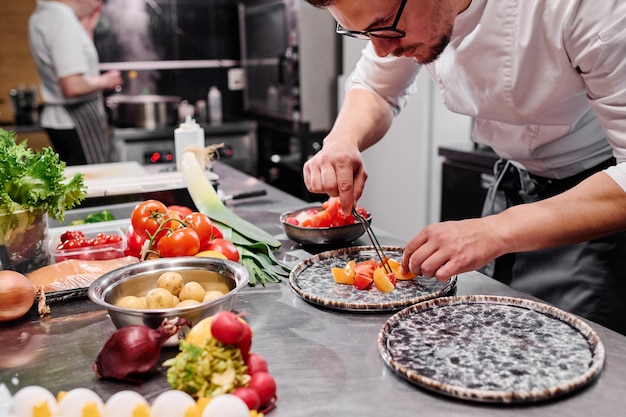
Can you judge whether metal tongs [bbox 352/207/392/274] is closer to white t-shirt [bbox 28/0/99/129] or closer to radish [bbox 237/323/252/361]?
radish [bbox 237/323/252/361]

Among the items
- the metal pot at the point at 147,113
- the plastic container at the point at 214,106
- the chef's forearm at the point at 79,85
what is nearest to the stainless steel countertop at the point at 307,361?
the chef's forearm at the point at 79,85

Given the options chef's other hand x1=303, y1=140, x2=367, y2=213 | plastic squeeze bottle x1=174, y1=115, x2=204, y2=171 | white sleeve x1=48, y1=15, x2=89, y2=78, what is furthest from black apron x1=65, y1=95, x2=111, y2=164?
chef's other hand x1=303, y1=140, x2=367, y2=213

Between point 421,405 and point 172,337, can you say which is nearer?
point 421,405

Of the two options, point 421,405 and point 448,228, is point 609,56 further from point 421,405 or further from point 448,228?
point 421,405

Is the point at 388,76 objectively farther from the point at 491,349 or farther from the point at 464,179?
the point at 464,179

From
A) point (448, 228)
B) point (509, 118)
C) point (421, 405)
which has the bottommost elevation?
point (421, 405)

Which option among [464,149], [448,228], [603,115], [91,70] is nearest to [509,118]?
[603,115]

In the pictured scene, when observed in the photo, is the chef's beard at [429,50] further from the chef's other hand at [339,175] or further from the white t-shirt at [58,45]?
the white t-shirt at [58,45]

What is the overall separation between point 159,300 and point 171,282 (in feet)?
0.26

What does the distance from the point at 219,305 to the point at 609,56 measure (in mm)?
916

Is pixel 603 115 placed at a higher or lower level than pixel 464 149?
higher

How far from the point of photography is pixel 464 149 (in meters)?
3.20

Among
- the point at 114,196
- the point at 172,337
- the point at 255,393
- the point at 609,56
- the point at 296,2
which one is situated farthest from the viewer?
the point at 296,2

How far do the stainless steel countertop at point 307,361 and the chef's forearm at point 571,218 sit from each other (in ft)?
0.56
